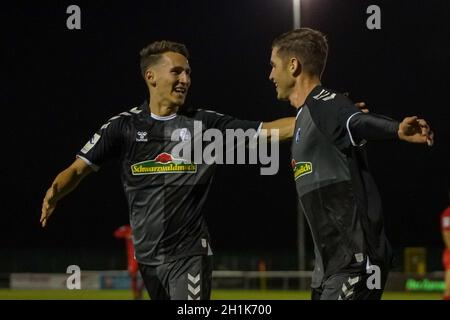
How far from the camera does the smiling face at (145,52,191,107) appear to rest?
7.19m

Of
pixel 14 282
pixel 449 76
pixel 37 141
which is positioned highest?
pixel 449 76

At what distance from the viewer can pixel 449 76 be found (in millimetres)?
49906

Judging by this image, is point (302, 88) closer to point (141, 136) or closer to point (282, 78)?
point (282, 78)

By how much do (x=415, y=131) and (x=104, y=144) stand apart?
3.18 meters

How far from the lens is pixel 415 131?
15.5 ft

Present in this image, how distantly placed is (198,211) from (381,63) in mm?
44249

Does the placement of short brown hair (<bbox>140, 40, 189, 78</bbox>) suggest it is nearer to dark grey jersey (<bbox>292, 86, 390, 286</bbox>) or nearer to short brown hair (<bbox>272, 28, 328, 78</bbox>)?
short brown hair (<bbox>272, 28, 328, 78</bbox>)

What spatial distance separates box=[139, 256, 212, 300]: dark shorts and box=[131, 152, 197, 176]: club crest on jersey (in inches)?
27.1

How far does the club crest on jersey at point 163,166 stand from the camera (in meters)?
7.02

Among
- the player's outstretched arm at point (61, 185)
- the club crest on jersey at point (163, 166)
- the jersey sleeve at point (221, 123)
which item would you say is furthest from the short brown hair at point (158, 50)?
the player's outstretched arm at point (61, 185)

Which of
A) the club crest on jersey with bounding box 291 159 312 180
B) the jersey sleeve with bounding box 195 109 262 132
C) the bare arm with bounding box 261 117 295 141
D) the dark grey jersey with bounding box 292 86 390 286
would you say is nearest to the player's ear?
the dark grey jersey with bounding box 292 86 390 286

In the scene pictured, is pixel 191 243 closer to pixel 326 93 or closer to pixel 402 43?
pixel 326 93

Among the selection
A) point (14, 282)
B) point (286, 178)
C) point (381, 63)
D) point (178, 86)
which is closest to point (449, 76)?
point (381, 63)
